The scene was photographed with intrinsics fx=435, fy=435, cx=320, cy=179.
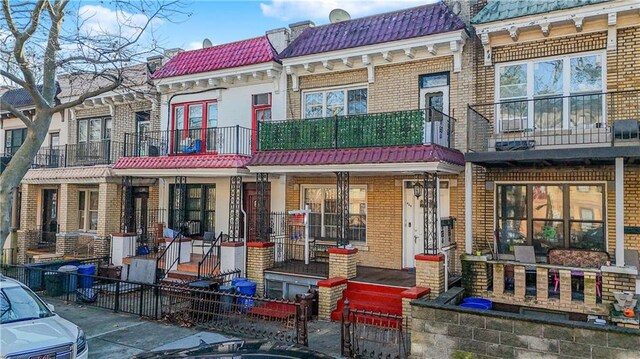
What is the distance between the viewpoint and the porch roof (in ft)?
44.4

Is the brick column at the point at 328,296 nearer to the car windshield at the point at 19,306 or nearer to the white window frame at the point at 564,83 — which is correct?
the car windshield at the point at 19,306

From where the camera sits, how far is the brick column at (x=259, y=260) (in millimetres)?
12398

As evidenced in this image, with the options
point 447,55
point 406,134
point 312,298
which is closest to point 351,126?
point 406,134

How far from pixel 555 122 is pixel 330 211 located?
22.5ft

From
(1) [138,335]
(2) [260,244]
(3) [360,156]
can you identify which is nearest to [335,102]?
(3) [360,156]

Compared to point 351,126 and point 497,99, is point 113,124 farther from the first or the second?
point 497,99

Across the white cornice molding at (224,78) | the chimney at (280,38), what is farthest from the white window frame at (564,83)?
the chimney at (280,38)

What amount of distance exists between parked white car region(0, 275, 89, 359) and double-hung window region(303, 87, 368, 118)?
Result: 910 cm

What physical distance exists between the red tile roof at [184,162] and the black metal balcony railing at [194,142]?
49cm

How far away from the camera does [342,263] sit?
1102cm

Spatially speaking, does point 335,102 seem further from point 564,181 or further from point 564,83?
point 564,181

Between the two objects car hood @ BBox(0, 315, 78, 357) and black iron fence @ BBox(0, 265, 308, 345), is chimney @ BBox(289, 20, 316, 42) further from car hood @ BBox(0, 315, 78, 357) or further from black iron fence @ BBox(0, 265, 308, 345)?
car hood @ BBox(0, 315, 78, 357)

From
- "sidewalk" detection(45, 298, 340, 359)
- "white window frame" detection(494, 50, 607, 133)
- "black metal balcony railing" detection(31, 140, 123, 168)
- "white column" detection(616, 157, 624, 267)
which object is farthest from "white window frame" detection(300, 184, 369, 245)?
"black metal balcony railing" detection(31, 140, 123, 168)

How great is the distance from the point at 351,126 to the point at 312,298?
455 cm
